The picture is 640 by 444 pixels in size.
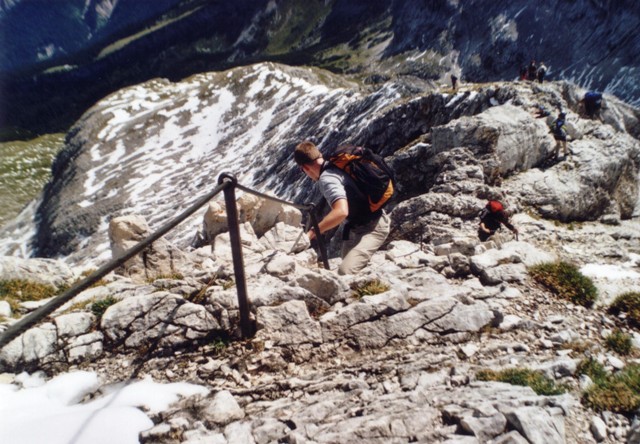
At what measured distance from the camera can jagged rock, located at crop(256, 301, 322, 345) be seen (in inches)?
230

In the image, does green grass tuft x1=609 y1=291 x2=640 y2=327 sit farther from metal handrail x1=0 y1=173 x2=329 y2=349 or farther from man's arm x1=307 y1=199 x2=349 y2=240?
metal handrail x1=0 y1=173 x2=329 y2=349

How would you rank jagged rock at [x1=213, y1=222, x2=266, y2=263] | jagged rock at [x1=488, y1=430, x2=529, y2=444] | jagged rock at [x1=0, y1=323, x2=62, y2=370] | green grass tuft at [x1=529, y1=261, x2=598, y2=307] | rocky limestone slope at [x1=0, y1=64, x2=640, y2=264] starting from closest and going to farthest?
jagged rock at [x1=488, y1=430, x2=529, y2=444]
jagged rock at [x1=0, y1=323, x2=62, y2=370]
green grass tuft at [x1=529, y1=261, x2=598, y2=307]
jagged rock at [x1=213, y1=222, x2=266, y2=263]
rocky limestone slope at [x1=0, y1=64, x2=640, y2=264]

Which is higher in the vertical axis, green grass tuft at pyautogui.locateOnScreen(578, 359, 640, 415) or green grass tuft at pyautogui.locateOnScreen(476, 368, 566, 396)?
green grass tuft at pyautogui.locateOnScreen(476, 368, 566, 396)

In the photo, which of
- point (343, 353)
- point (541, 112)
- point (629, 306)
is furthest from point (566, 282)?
point (541, 112)

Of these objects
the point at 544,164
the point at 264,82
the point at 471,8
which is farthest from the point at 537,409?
the point at 471,8

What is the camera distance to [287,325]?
5977 mm

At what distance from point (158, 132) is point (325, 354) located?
95184mm

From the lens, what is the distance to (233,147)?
249 feet

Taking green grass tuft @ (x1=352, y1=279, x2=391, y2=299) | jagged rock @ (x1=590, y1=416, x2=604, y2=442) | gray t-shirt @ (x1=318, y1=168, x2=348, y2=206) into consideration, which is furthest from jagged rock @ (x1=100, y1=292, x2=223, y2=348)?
jagged rock @ (x1=590, y1=416, x2=604, y2=442)

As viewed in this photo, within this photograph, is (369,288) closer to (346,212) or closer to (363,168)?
(346,212)

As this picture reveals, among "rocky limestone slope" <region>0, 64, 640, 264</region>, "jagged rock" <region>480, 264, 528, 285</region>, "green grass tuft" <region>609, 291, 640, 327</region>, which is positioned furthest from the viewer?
"rocky limestone slope" <region>0, 64, 640, 264</region>

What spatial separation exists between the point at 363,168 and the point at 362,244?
191 centimetres

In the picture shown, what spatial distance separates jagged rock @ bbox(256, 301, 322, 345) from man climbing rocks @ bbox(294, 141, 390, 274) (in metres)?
1.68

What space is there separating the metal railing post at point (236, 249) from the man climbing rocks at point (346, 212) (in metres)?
2.03
